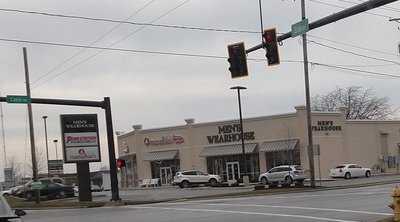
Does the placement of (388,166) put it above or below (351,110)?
below

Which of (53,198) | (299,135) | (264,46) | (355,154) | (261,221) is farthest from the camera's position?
(355,154)

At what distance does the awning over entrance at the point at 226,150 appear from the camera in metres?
65.3

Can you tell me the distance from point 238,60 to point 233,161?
4539cm

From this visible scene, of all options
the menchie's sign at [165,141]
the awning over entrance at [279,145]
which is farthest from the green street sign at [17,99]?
the menchie's sign at [165,141]

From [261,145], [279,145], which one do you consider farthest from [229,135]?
[279,145]

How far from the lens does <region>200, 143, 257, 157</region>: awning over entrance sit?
6528cm

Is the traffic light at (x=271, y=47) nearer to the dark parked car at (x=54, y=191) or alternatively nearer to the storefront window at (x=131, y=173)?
the dark parked car at (x=54, y=191)

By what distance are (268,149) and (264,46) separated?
141 feet

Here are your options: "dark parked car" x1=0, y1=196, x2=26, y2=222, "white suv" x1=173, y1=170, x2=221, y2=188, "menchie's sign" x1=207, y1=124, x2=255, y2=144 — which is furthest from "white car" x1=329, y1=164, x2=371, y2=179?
"dark parked car" x1=0, y1=196, x2=26, y2=222

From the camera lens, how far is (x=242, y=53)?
22.3 metres

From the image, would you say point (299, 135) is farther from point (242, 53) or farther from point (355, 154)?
point (242, 53)

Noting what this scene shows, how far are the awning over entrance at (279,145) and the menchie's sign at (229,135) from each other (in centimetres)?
187

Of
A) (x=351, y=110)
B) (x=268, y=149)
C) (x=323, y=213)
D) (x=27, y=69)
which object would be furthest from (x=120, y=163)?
(x=351, y=110)

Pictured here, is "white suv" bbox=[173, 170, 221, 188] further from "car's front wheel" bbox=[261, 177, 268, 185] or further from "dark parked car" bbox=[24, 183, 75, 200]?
"dark parked car" bbox=[24, 183, 75, 200]
